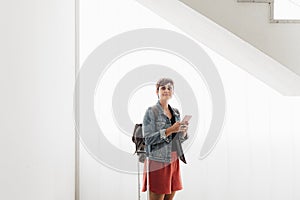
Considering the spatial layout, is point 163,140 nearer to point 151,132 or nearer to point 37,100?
point 151,132

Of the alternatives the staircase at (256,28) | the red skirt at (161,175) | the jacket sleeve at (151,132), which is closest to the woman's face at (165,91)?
the jacket sleeve at (151,132)

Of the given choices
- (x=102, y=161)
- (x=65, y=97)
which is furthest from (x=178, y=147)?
(x=65, y=97)

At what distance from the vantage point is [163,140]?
2533mm

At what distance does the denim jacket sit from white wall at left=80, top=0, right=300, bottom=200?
34 centimetres

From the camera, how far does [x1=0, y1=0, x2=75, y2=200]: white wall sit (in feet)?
5.40

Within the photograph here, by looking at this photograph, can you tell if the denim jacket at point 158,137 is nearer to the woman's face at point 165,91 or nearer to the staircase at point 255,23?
the woman's face at point 165,91

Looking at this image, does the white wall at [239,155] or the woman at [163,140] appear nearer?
the woman at [163,140]

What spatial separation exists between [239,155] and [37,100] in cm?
151

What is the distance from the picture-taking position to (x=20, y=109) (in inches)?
70.4

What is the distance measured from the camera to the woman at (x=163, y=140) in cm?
252

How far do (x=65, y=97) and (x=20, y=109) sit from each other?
3.00 feet

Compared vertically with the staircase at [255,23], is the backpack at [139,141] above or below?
below

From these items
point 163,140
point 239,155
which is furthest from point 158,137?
point 239,155

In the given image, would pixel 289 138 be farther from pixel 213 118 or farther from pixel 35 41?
pixel 35 41
